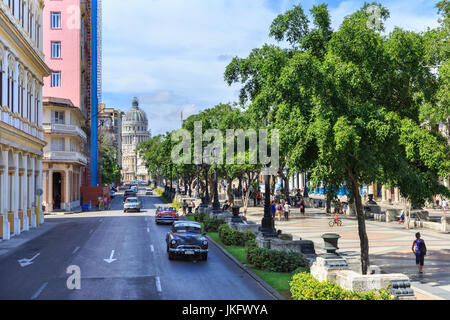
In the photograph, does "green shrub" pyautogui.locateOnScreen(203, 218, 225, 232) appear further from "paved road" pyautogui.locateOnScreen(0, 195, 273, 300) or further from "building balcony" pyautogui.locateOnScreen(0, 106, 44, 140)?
"building balcony" pyautogui.locateOnScreen(0, 106, 44, 140)

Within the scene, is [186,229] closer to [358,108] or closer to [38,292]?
[38,292]

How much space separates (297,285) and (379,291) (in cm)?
215

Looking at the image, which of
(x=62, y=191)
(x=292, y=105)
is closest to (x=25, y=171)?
(x=62, y=191)

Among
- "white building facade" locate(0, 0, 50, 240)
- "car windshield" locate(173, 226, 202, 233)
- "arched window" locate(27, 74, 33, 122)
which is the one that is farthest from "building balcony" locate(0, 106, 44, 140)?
"car windshield" locate(173, 226, 202, 233)

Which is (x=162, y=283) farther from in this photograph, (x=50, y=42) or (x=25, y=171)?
(x=50, y=42)

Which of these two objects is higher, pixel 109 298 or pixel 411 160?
pixel 411 160

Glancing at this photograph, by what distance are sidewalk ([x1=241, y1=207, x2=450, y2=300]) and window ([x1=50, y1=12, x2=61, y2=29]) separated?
3875cm

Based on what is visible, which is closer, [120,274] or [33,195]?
[120,274]

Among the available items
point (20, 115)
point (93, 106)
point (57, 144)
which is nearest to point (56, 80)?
point (57, 144)

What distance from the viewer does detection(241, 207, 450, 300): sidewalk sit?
15789mm

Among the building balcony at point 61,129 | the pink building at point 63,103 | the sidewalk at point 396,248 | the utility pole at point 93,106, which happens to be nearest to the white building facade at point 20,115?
the building balcony at point 61,129

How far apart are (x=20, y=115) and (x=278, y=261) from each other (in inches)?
898

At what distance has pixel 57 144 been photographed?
54.5m

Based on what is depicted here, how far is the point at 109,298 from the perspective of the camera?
12.9 m
